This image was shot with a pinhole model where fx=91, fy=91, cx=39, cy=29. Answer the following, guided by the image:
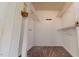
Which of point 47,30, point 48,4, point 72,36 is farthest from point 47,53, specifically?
point 47,30

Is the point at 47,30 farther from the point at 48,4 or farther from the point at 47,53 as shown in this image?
the point at 47,53

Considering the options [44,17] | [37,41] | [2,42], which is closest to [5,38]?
[2,42]

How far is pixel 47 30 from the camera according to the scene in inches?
185

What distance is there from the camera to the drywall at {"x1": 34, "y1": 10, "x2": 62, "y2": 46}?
4550 mm

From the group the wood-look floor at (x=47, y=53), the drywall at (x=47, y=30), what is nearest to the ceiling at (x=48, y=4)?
the drywall at (x=47, y=30)

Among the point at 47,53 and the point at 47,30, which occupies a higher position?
the point at 47,30

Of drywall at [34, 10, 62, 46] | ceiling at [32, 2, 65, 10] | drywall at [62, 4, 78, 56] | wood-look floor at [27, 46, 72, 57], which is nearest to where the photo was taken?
drywall at [62, 4, 78, 56]

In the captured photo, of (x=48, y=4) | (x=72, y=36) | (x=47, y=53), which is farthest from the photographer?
(x=48, y=4)

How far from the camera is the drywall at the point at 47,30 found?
455 cm

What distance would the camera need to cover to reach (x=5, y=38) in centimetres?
103

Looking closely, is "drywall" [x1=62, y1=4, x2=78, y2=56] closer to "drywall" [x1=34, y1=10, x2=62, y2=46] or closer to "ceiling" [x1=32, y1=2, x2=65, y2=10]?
"ceiling" [x1=32, y1=2, x2=65, y2=10]

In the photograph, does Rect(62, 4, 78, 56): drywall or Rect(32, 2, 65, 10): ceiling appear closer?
Rect(62, 4, 78, 56): drywall

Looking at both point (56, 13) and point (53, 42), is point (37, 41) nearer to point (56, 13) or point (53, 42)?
point (53, 42)

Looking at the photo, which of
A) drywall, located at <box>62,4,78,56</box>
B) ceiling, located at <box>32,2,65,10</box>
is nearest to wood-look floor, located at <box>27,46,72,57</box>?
drywall, located at <box>62,4,78,56</box>
